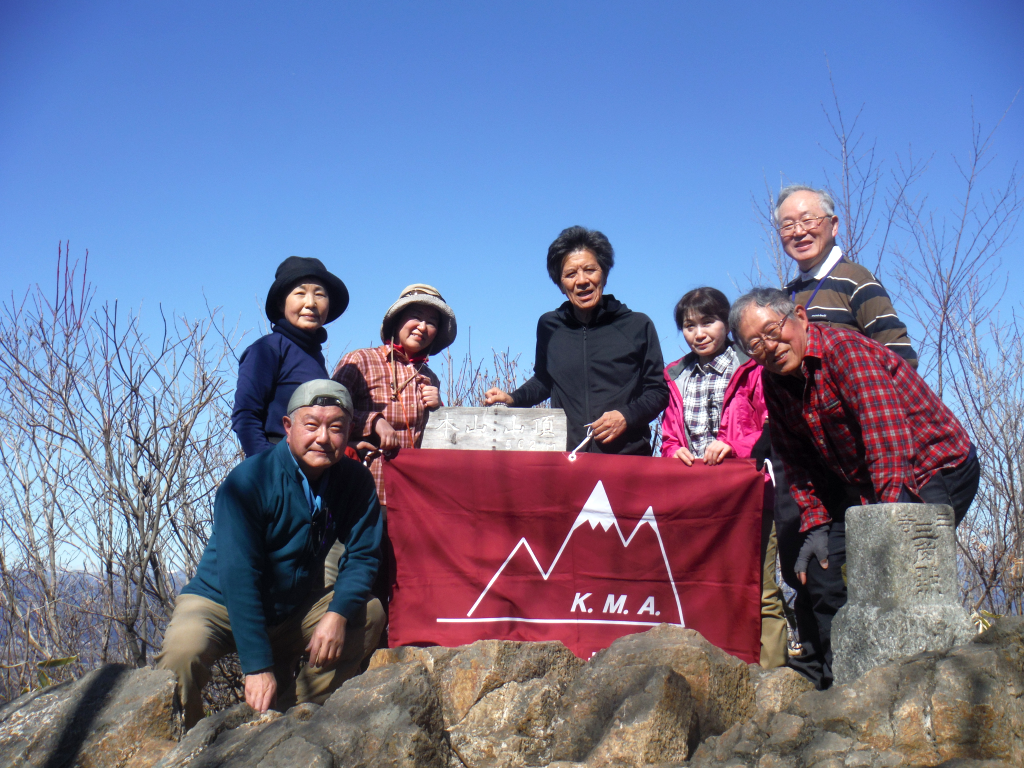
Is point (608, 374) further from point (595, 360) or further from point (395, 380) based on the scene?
point (395, 380)

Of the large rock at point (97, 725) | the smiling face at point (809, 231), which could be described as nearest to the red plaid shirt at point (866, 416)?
the smiling face at point (809, 231)

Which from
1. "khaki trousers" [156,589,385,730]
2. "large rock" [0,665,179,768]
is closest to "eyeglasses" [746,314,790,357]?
"khaki trousers" [156,589,385,730]

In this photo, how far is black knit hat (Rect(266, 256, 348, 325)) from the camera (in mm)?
4617

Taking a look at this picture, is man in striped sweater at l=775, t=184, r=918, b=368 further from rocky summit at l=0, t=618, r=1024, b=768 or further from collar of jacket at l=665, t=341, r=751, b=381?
rocky summit at l=0, t=618, r=1024, b=768

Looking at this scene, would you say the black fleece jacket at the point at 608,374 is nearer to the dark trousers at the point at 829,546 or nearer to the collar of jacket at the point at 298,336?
the dark trousers at the point at 829,546

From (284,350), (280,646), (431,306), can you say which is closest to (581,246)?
(431,306)

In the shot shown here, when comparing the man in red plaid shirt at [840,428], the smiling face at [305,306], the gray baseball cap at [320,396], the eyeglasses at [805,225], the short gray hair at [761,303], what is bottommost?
the man in red plaid shirt at [840,428]

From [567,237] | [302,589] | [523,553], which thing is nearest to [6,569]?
[302,589]

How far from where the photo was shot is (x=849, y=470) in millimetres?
3744

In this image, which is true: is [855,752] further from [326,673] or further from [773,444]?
[326,673]

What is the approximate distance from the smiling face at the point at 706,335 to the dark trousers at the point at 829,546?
0.83 meters

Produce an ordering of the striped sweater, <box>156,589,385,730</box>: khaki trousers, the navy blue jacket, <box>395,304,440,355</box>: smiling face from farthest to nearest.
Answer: <box>395,304,440,355</box>: smiling face
the navy blue jacket
the striped sweater
<box>156,589,385,730</box>: khaki trousers

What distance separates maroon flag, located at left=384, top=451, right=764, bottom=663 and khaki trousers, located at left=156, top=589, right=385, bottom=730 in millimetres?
379

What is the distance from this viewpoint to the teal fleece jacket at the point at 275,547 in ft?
11.8
